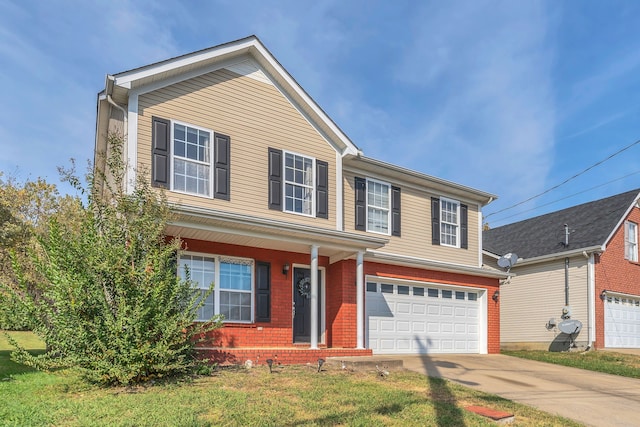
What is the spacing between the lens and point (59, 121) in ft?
60.0

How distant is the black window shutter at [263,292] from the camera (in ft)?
37.1

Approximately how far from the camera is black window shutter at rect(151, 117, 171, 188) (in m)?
10.2

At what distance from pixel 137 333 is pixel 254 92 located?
6.84 metres

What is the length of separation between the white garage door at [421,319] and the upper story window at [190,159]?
17.4ft

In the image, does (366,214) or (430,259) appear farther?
(430,259)

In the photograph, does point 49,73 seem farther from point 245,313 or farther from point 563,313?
point 563,313

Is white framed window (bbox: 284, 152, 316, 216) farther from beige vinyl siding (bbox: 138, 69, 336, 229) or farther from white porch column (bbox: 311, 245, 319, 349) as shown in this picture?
white porch column (bbox: 311, 245, 319, 349)

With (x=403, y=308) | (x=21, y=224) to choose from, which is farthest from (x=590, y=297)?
(x=21, y=224)

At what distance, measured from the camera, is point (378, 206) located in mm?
14180

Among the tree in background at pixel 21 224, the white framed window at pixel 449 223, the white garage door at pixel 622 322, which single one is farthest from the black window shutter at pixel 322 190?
the white garage door at pixel 622 322

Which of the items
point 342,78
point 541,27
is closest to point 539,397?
point 541,27

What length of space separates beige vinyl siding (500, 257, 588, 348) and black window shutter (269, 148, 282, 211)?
41.7 feet

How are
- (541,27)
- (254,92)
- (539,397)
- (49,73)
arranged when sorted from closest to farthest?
(539,397) → (254,92) → (541,27) → (49,73)

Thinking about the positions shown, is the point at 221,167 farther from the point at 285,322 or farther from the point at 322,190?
the point at 285,322
